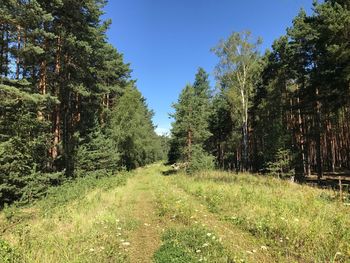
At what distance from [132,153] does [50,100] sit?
72.9ft

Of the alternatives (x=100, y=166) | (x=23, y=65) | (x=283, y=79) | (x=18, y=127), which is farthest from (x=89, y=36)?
(x=283, y=79)

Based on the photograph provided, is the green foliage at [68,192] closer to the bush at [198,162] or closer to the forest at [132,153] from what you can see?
the forest at [132,153]

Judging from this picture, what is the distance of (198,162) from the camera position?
29.7m

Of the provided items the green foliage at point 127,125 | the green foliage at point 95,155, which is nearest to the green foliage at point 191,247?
the green foliage at point 95,155

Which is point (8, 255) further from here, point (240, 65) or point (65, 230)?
point (240, 65)

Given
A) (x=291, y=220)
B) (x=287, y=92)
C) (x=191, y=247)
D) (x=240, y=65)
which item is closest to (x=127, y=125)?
(x=240, y=65)

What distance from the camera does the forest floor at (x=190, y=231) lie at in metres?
6.39

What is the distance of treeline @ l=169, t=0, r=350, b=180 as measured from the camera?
2138 centimetres

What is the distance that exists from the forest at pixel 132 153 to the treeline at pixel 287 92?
0.15m

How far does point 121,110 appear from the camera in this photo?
33.8 meters

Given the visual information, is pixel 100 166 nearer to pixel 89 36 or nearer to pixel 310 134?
pixel 89 36

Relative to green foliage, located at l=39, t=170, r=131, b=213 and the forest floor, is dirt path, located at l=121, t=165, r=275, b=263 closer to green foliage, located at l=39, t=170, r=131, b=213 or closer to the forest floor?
the forest floor

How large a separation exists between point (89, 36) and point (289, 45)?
2009 cm

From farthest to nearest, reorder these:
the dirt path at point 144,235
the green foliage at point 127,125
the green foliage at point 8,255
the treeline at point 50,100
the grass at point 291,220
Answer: the green foliage at point 127,125
the treeline at point 50,100
the dirt path at point 144,235
the grass at point 291,220
the green foliage at point 8,255
